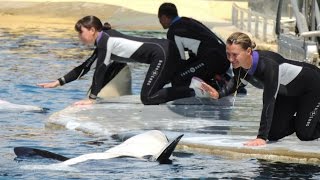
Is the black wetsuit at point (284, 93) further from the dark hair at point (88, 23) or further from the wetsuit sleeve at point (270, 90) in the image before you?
the dark hair at point (88, 23)

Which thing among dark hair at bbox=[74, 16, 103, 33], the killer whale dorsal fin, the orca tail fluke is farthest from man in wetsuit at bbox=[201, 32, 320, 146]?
dark hair at bbox=[74, 16, 103, 33]

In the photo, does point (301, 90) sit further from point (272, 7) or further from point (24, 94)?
point (272, 7)

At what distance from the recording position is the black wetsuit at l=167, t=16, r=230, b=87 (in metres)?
11.7

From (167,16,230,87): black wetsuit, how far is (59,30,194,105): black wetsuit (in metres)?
0.15

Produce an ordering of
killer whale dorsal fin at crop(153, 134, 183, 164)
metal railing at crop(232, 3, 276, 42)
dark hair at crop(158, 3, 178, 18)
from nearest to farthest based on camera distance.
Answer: killer whale dorsal fin at crop(153, 134, 183, 164)
dark hair at crop(158, 3, 178, 18)
metal railing at crop(232, 3, 276, 42)

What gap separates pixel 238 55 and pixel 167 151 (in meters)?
1.16

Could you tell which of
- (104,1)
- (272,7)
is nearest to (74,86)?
(272,7)

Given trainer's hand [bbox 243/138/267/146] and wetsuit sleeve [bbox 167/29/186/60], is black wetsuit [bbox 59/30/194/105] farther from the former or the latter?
trainer's hand [bbox 243/138/267/146]

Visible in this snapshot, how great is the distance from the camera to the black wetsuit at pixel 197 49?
1172cm

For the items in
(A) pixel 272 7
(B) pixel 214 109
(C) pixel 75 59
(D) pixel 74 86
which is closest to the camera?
(B) pixel 214 109

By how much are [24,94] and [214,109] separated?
15.7 ft

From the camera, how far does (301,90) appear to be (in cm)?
898

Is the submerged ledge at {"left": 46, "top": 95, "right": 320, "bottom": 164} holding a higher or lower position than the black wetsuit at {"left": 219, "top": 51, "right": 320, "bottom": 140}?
lower

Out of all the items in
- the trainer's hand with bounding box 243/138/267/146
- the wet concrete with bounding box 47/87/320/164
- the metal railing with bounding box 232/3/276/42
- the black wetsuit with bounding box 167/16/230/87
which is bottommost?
the metal railing with bounding box 232/3/276/42
